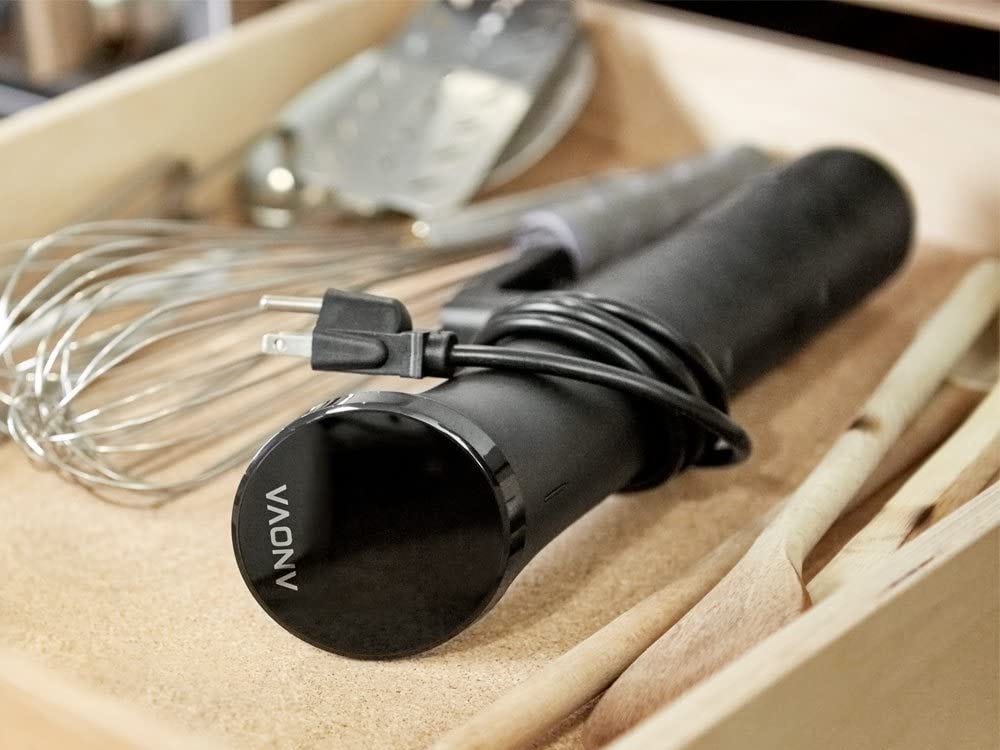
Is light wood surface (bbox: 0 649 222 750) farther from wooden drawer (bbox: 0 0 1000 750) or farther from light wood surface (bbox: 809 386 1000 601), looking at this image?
light wood surface (bbox: 809 386 1000 601)

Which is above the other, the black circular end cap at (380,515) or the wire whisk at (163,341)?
the black circular end cap at (380,515)

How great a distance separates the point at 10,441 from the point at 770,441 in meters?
0.31

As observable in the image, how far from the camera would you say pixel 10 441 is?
0.52 metres

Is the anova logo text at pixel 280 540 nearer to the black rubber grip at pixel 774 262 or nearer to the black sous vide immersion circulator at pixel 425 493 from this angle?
the black sous vide immersion circulator at pixel 425 493

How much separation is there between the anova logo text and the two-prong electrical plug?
6cm

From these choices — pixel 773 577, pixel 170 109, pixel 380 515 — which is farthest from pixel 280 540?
pixel 170 109

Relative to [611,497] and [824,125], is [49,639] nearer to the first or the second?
[611,497]

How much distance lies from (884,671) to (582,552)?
144 mm

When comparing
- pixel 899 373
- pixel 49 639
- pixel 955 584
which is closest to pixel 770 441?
pixel 899 373

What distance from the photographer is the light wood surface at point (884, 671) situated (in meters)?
0.31

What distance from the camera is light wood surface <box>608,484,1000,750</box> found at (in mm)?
309

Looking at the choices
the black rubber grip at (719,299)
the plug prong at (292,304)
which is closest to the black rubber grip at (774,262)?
the black rubber grip at (719,299)

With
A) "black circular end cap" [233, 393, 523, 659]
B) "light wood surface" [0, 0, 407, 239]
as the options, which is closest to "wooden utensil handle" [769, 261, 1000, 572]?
"black circular end cap" [233, 393, 523, 659]

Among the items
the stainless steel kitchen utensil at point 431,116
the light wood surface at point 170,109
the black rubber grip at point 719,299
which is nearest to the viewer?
the black rubber grip at point 719,299
